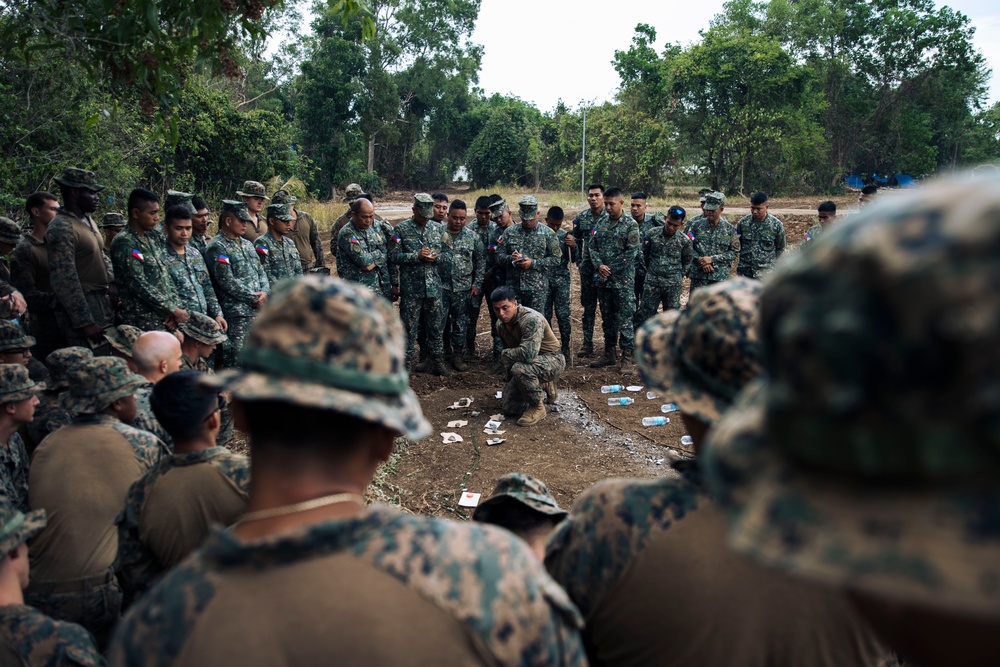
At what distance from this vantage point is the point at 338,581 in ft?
3.60

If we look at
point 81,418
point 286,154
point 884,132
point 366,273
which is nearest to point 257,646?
point 81,418

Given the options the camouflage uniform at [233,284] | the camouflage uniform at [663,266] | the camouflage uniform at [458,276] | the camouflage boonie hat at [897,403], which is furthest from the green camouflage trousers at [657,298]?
the camouflage boonie hat at [897,403]

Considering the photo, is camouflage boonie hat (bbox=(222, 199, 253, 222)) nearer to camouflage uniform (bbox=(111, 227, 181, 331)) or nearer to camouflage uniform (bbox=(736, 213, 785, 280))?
camouflage uniform (bbox=(111, 227, 181, 331))

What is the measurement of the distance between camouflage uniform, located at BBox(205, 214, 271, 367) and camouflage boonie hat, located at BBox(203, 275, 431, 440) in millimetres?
5986

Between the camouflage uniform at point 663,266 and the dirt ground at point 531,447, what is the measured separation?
1.25 meters

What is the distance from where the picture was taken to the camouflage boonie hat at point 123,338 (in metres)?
4.74

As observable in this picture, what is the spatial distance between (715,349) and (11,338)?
15.4 ft

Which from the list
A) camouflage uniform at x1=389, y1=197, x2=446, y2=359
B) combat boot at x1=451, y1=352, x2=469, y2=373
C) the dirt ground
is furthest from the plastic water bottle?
camouflage uniform at x1=389, y1=197, x2=446, y2=359

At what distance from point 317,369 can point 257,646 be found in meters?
0.46

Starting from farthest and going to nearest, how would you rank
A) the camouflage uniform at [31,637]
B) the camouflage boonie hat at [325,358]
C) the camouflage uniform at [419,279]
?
the camouflage uniform at [419,279] → the camouflage uniform at [31,637] → the camouflage boonie hat at [325,358]

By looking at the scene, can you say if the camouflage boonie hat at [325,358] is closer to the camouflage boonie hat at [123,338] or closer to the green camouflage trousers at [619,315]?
the camouflage boonie hat at [123,338]

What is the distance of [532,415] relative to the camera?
7.14m

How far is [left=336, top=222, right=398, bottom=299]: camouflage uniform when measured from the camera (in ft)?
27.0

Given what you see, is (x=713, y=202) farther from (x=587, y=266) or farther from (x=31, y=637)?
(x=31, y=637)
